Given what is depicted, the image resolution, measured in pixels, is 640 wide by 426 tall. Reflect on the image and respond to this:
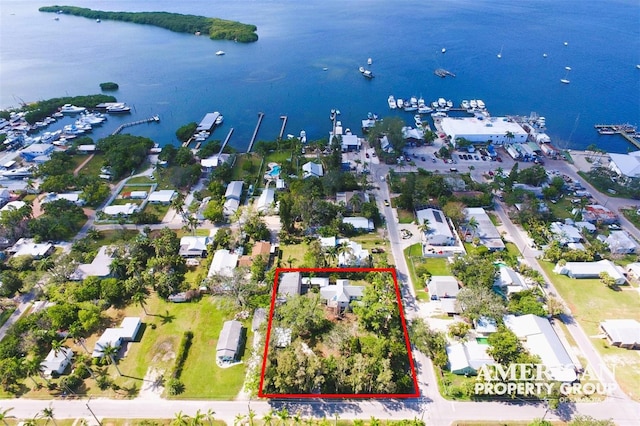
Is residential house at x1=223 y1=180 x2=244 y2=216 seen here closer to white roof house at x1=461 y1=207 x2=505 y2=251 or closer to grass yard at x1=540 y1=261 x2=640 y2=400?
white roof house at x1=461 y1=207 x2=505 y2=251

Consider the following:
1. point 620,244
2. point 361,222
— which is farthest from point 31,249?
point 620,244

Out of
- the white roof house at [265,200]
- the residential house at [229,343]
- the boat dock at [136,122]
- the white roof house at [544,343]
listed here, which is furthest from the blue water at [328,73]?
the white roof house at [544,343]

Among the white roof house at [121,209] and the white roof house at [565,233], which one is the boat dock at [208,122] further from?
the white roof house at [565,233]

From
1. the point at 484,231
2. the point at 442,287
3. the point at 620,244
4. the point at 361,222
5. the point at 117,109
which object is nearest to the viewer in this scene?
the point at 442,287

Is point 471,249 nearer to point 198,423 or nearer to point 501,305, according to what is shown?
point 501,305

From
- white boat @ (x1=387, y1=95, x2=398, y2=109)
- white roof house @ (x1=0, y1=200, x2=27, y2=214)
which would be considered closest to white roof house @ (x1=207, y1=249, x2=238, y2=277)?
white roof house @ (x1=0, y1=200, x2=27, y2=214)

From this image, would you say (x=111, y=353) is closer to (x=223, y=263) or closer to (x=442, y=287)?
(x=223, y=263)
